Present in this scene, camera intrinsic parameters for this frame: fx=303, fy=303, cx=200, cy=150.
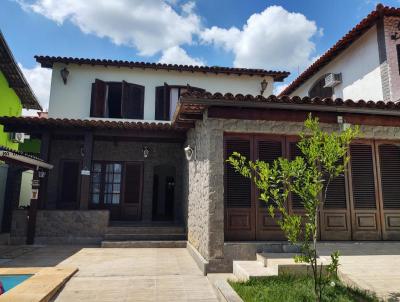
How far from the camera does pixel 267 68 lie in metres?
→ 14.0

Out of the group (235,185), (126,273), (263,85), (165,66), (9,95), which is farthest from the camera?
(9,95)

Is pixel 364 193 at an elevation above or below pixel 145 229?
above

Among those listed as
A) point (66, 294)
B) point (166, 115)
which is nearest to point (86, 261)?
point (66, 294)

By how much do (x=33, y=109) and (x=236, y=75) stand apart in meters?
14.0

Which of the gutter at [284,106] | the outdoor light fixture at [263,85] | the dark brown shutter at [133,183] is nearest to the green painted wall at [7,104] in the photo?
the dark brown shutter at [133,183]

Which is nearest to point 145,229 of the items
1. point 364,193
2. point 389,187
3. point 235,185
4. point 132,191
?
point 132,191

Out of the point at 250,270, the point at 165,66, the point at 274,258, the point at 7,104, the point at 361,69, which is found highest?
the point at 165,66

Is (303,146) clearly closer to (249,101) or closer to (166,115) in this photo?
(249,101)

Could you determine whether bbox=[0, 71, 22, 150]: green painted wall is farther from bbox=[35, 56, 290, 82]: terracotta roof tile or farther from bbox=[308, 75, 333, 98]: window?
bbox=[308, 75, 333, 98]: window

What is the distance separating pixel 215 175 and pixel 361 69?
770cm

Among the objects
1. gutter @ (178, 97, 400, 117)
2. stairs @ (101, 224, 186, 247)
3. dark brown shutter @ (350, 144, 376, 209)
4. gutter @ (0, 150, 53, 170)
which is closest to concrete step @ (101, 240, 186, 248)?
stairs @ (101, 224, 186, 247)

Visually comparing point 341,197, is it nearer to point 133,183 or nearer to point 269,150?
point 269,150

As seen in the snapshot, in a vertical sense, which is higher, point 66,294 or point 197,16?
point 197,16

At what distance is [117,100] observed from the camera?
43.7 ft
